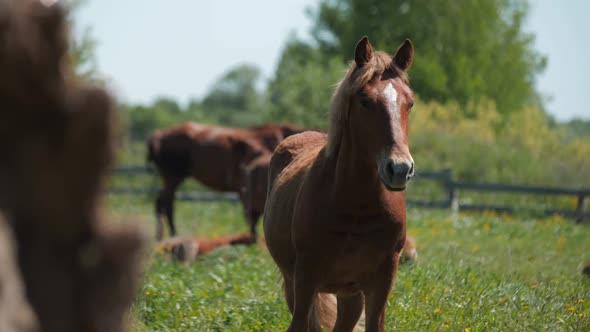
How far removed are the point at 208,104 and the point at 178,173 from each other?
278ft

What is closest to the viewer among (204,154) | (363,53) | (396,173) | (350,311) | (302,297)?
(396,173)

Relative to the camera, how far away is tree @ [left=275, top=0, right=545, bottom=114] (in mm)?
31266

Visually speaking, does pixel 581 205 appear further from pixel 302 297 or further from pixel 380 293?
pixel 302 297

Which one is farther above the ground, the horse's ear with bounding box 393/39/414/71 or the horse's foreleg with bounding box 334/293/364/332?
the horse's ear with bounding box 393/39/414/71

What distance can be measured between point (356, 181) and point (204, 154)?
10.8m

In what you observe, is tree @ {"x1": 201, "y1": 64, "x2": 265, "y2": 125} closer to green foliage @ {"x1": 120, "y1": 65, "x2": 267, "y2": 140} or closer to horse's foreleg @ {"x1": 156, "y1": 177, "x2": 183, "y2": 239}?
green foliage @ {"x1": 120, "y1": 65, "x2": 267, "y2": 140}

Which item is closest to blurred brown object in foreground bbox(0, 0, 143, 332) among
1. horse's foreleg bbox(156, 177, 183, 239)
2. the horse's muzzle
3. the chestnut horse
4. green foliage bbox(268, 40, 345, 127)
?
the horse's muzzle

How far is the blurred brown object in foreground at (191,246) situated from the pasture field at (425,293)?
0.18 m

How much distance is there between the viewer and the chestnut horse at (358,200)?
13.9ft

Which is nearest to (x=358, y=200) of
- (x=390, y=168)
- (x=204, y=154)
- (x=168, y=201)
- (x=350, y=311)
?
(x=390, y=168)

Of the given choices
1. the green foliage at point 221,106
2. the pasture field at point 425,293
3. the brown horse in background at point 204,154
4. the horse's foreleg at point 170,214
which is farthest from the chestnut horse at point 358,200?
the green foliage at point 221,106

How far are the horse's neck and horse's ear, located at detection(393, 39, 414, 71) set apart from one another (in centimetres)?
67

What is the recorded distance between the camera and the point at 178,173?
15.3m

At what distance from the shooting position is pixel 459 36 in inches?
1242
